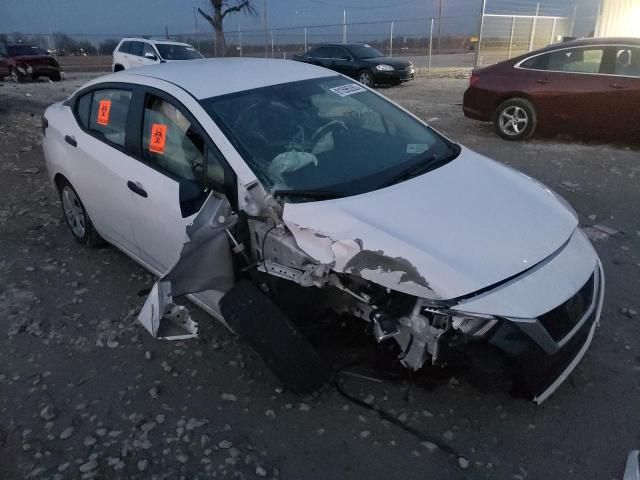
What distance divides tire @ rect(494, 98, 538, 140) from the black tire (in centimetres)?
660

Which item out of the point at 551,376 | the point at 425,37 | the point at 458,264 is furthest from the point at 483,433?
the point at 425,37

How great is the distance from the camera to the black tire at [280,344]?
98.2 inches

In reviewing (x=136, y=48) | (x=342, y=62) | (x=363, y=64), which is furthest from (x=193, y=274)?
(x=136, y=48)

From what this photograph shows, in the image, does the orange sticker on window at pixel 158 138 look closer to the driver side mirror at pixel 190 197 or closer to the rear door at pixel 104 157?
the rear door at pixel 104 157

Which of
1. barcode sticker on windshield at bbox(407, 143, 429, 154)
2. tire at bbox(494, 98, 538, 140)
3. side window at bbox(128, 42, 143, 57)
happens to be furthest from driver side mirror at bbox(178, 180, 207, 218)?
side window at bbox(128, 42, 143, 57)

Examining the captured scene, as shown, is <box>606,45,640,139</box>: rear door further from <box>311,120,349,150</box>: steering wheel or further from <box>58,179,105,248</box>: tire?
<box>58,179,105,248</box>: tire

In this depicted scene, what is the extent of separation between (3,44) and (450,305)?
927 inches

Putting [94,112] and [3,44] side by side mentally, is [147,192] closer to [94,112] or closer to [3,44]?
[94,112]

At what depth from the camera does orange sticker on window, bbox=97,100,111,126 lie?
3777 millimetres

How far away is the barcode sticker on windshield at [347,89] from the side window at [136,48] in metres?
13.7

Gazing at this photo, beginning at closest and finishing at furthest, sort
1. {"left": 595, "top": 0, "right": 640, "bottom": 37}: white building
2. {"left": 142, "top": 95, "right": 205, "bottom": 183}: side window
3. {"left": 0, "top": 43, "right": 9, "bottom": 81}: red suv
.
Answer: {"left": 142, "top": 95, "right": 205, "bottom": 183}: side window < {"left": 595, "top": 0, "right": 640, "bottom": 37}: white building < {"left": 0, "top": 43, "right": 9, "bottom": 81}: red suv

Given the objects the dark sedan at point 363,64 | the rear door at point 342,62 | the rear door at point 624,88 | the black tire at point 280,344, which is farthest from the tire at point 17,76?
the black tire at point 280,344

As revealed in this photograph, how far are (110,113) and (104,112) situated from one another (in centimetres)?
11

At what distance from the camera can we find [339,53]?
15430 millimetres
